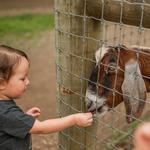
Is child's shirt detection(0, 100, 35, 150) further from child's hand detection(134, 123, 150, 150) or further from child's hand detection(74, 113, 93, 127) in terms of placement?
child's hand detection(134, 123, 150, 150)

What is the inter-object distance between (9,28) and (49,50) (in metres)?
1.61

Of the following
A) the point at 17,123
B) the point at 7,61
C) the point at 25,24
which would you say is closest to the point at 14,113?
the point at 17,123

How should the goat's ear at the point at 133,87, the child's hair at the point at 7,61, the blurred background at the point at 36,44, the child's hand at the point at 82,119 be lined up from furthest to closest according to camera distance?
the blurred background at the point at 36,44 → the goat's ear at the point at 133,87 → the child's hand at the point at 82,119 → the child's hair at the point at 7,61

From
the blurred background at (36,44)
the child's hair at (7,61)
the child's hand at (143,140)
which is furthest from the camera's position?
the blurred background at (36,44)

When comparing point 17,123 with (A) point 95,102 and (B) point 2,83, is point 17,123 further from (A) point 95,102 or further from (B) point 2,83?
(A) point 95,102

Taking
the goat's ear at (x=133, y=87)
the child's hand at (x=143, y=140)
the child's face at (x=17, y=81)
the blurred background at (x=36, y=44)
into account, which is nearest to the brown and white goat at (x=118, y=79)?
the goat's ear at (x=133, y=87)

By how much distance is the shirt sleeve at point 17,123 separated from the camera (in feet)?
6.05

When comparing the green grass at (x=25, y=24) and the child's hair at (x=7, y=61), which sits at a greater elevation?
the child's hair at (x=7, y=61)

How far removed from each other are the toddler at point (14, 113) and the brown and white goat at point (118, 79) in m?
0.20

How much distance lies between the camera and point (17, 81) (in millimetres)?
1866

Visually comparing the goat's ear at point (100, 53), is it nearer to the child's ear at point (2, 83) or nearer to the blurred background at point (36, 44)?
the child's ear at point (2, 83)

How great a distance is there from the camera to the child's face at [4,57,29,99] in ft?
6.07

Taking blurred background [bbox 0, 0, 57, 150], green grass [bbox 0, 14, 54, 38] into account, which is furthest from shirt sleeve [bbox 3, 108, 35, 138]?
green grass [bbox 0, 14, 54, 38]

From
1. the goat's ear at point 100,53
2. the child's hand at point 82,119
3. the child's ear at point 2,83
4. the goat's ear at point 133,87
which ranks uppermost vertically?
the goat's ear at point 100,53
